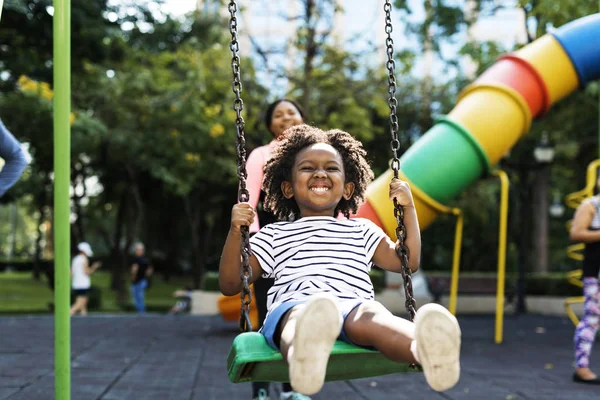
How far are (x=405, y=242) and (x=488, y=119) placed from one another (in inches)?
164

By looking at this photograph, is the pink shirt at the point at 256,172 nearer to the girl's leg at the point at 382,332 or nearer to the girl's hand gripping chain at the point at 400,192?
the girl's hand gripping chain at the point at 400,192

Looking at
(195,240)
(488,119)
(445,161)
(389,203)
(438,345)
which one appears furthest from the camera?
(195,240)

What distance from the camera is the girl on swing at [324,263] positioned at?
232cm

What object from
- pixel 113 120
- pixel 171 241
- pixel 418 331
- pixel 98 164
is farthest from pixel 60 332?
pixel 171 241

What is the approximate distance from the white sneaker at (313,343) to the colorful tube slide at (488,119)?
3779 millimetres

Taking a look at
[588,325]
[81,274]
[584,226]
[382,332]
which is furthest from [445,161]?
[81,274]

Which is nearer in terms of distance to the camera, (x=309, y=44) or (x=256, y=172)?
(x=256, y=172)

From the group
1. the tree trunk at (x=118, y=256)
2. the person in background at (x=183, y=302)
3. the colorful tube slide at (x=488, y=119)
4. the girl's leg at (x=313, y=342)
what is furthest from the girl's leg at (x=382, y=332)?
the tree trunk at (x=118, y=256)

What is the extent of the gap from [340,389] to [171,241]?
26137 millimetres

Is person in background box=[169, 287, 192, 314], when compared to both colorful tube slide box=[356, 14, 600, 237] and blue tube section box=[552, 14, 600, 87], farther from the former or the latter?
blue tube section box=[552, 14, 600, 87]

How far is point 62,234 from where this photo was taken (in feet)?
12.1

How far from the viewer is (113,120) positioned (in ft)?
51.8

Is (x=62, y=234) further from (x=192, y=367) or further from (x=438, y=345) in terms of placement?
(x=192, y=367)

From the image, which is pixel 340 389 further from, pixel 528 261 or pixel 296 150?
pixel 528 261
